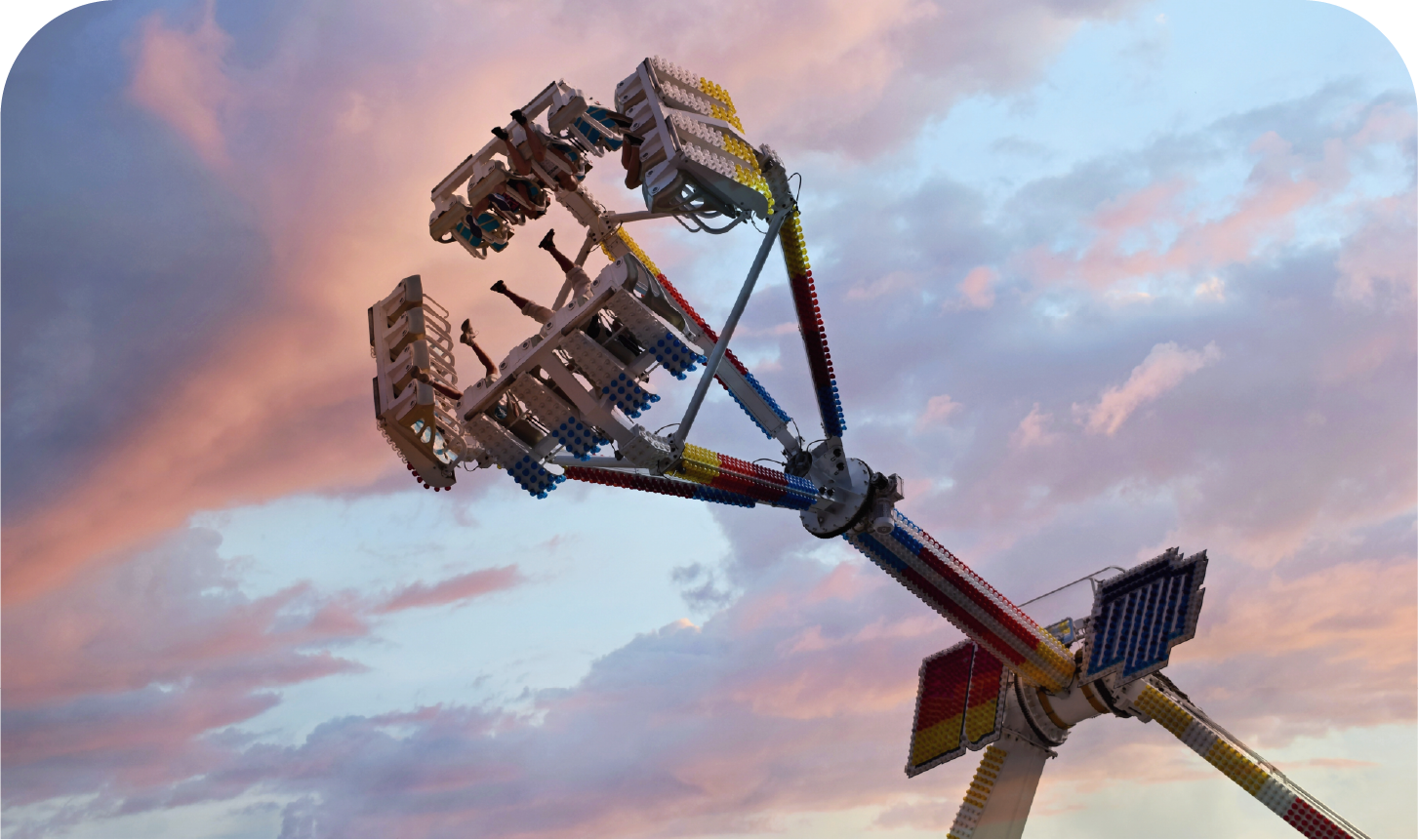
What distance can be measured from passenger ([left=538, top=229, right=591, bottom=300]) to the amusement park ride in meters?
0.05

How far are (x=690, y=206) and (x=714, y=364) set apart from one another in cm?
316

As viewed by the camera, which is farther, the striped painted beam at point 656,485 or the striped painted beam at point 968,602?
the striped painted beam at point 968,602

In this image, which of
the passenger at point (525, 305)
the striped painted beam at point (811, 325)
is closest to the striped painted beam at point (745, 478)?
the striped painted beam at point (811, 325)

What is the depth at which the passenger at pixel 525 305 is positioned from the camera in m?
25.6

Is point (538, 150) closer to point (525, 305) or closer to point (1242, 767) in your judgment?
point (525, 305)

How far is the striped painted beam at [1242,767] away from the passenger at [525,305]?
1994cm

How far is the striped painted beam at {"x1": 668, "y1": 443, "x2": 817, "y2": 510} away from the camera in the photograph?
2512 cm

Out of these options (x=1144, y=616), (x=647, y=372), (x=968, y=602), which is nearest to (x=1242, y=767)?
(x=1144, y=616)

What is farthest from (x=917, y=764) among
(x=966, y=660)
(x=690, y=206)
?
(x=690, y=206)

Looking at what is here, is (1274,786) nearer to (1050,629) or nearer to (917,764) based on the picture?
(1050,629)

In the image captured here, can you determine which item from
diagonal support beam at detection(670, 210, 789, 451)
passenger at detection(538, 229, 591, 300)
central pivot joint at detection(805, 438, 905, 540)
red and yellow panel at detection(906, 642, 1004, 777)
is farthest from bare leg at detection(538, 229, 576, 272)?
red and yellow panel at detection(906, 642, 1004, 777)

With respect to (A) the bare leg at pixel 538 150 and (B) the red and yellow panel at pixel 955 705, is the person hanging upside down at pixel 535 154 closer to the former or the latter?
(A) the bare leg at pixel 538 150

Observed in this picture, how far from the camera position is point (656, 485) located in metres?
26.7

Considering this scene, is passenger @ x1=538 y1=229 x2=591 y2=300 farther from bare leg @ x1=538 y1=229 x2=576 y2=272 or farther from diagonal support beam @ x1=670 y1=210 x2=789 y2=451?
diagonal support beam @ x1=670 y1=210 x2=789 y2=451
